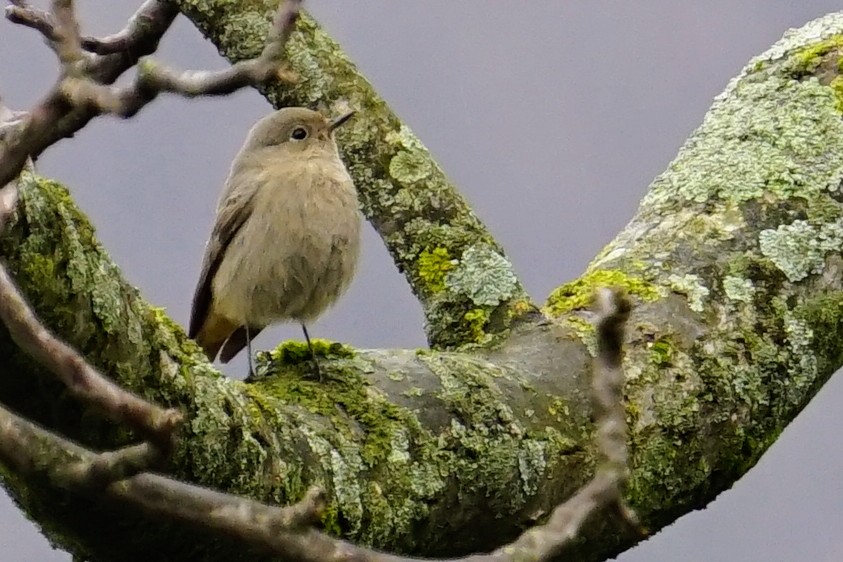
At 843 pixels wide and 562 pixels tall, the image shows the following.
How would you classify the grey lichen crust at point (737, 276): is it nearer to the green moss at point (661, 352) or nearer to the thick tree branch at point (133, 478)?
the green moss at point (661, 352)

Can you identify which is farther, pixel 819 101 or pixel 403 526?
pixel 819 101

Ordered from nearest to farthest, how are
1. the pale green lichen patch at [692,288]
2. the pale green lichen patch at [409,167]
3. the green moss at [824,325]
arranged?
the pale green lichen patch at [692,288]
the green moss at [824,325]
the pale green lichen patch at [409,167]

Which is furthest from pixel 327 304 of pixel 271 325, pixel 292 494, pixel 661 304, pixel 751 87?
pixel 292 494

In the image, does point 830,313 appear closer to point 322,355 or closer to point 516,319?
point 516,319

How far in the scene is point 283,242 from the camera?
5.32 meters

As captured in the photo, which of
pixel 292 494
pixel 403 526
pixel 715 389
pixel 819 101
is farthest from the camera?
pixel 819 101

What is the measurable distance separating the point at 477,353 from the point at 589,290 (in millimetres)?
535

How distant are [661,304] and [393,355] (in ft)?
3.33

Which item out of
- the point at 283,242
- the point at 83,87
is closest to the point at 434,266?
the point at 283,242

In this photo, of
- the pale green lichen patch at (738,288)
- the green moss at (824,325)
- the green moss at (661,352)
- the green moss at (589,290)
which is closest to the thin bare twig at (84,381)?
the green moss at (661,352)

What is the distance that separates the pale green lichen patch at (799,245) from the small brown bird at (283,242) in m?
1.64

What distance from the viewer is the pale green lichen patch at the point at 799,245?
4.50 m

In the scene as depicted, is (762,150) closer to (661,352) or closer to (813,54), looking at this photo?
(813,54)

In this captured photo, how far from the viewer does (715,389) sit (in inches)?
160
